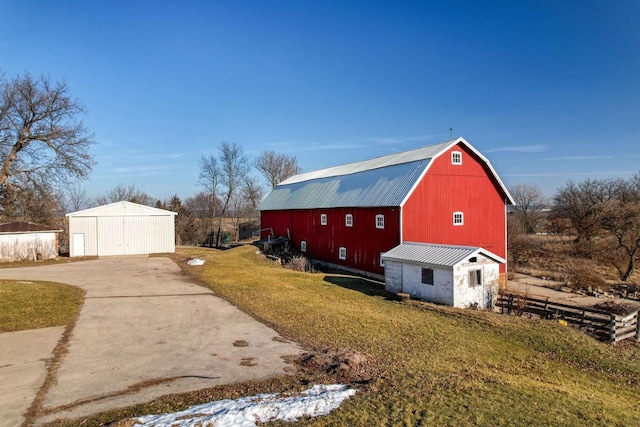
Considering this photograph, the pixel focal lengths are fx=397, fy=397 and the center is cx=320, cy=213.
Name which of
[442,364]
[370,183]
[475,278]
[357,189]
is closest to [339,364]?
[442,364]

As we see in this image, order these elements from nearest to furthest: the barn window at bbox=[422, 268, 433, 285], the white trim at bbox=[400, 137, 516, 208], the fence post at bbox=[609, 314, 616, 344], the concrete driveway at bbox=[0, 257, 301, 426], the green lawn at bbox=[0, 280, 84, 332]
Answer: the concrete driveway at bbox=[0, 257, 301, 426] < the green lawn at bbox=[0, 280, 84, 332] < the fence post at bbox=[609, 314, 616, 344] < the barn window at bbox=[422, 268, 433, 285] < the white trim at bbox=[400, 137, 516, 208]

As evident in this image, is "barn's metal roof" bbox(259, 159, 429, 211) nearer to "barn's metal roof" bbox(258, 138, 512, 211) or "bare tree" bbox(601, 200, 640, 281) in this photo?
"barn's metal roof" bbox(258, 138, 512, 211)

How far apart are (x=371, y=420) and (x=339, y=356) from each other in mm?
3335

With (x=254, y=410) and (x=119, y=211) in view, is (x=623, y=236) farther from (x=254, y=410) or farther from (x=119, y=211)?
(x=119, y=211)

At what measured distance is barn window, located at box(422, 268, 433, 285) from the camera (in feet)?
60.3

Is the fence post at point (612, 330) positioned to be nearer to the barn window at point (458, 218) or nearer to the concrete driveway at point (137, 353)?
the barn window at point (458, 218)

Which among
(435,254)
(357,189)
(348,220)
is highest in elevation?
(357,189)

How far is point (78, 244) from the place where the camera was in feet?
99.0

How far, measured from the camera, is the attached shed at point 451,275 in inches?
688

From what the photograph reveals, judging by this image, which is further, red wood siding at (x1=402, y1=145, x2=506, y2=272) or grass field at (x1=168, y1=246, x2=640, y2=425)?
red wood siding at (x1=402, y1=145, x2=506, y2=272)

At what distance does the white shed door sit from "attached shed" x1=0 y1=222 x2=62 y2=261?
46.9 inches

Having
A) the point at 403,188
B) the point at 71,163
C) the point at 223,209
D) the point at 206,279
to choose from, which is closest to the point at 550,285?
the point at 403,188

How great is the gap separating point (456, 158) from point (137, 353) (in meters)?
21.0

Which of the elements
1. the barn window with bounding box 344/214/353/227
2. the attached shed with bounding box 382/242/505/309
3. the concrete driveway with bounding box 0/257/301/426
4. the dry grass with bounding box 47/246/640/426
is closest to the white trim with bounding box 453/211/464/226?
the attached shed with bounding box 382/242/505/309
